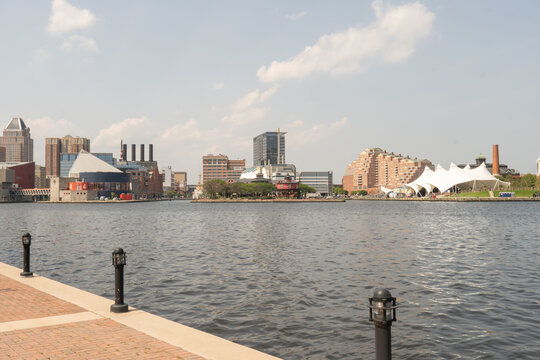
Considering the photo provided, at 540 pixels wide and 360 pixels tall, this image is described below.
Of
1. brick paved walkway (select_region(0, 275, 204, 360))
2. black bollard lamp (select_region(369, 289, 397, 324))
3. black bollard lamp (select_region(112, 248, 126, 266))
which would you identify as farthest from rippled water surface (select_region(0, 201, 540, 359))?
black bollard lamp (select_region(369, 289, 397, 324))

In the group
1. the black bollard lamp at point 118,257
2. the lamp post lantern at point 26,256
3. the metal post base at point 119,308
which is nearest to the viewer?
the metal post base at point 119,308

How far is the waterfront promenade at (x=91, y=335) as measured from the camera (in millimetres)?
7930

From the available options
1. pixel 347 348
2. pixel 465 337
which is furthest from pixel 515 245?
pixel 347 348

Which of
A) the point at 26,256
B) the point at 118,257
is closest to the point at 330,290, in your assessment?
the point at 118,257

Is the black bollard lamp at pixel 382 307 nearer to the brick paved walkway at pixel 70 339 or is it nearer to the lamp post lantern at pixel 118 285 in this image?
the brick paved walkway at pixel 70 339

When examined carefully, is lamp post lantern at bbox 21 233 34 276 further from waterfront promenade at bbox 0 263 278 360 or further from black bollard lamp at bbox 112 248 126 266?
black bollard lamp at bbox 112 248 126 266

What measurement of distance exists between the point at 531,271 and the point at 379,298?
20.8 m

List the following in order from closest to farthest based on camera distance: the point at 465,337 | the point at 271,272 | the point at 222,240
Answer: the point at 465,337 → the point at 271,272 → the point at 222,240

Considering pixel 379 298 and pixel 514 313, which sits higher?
pixel 379 298

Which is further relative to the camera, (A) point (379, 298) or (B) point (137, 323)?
(B) point (137, 323)

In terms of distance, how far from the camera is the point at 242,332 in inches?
499

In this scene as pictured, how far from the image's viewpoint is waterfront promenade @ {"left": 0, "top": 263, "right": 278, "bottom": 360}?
26.0 feet

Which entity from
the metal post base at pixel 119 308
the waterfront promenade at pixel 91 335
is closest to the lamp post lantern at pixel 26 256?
the waterfront promenade at pixel 91 335

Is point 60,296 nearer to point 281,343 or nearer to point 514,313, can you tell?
point 281,343
